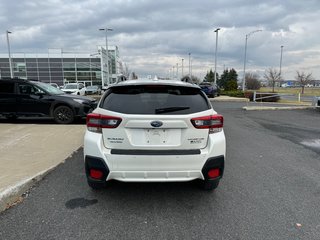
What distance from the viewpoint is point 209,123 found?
10.5 ft

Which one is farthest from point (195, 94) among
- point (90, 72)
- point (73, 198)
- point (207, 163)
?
point (90, 72)

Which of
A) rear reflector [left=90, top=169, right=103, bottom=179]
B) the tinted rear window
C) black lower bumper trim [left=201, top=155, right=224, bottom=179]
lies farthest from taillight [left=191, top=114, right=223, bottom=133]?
the tinted rear window

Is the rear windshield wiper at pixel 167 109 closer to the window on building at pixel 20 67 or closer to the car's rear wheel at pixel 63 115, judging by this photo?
the car's rear wheel at pixel 63 115

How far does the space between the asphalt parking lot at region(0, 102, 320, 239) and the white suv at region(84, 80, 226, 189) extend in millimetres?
459

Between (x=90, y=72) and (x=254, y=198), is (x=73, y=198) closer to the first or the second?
(x=254, y=198)

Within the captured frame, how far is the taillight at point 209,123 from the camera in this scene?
124 inches

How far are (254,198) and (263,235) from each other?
0.91 metres

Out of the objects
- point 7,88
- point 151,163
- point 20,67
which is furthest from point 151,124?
point 20,67

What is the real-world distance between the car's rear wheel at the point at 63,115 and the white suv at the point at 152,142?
641 cm

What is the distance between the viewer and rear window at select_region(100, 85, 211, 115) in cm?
317

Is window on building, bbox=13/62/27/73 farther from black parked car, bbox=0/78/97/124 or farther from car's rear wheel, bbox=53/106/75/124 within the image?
car's rear wheel, bbox=53/106/75/124

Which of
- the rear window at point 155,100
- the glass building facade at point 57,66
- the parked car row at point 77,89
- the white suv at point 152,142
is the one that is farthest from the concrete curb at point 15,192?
the glass building facade at point 57,66

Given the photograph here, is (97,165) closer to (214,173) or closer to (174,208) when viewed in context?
(174,208)

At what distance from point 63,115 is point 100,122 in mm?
6691
